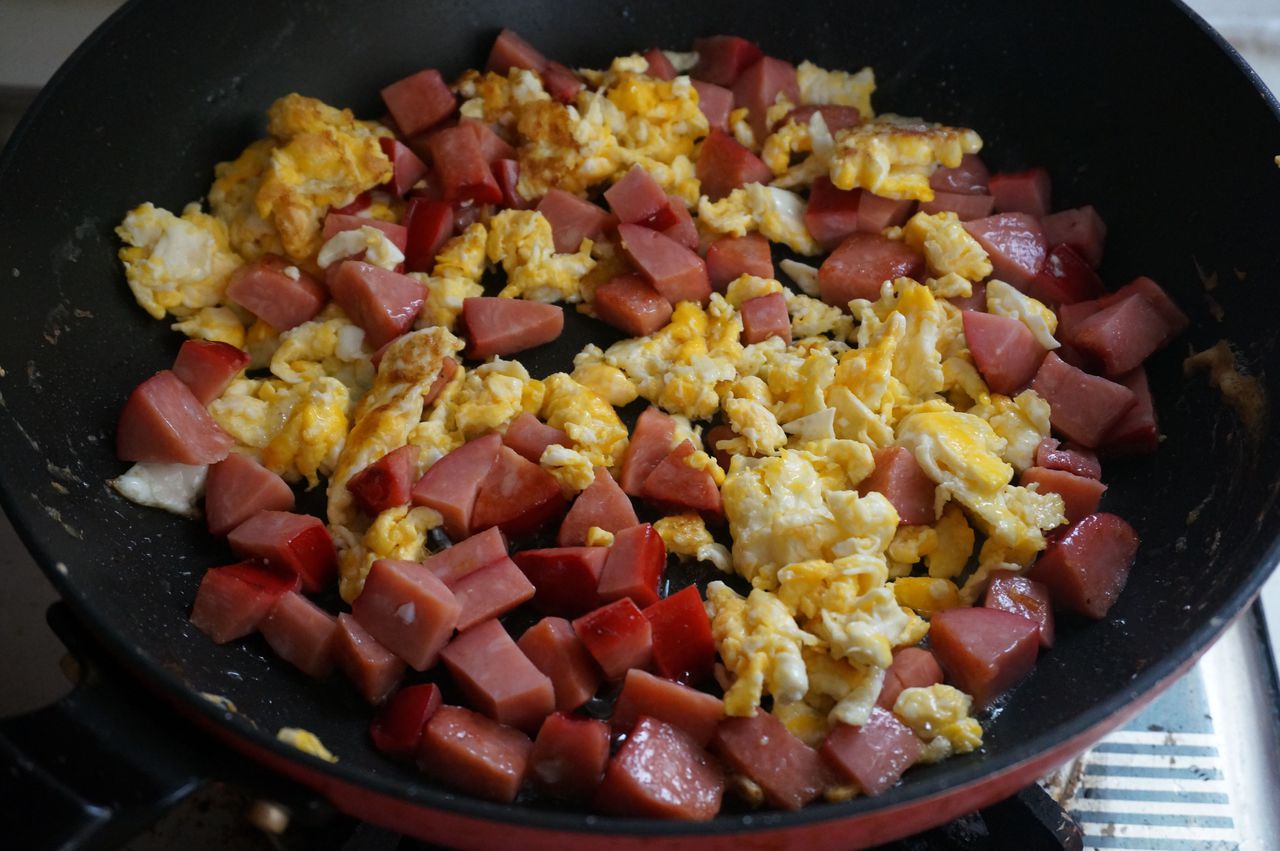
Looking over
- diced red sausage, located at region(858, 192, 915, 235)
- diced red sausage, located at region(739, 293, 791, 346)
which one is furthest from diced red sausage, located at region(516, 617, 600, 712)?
diced red sausage, located at region(858, 192, 915, 235)

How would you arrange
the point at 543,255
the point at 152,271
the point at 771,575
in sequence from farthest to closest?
the point at 543,255, the point at 152,271, the point at 771,575

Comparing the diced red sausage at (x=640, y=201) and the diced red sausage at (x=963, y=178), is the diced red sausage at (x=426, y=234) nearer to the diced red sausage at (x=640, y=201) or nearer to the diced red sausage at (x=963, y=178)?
the diced red sausage at (x=640, y=201)

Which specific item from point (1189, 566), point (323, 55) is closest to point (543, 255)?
point (323, 55)

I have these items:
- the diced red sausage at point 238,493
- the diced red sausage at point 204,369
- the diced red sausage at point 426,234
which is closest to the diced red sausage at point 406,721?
the diced red sausage at point 238,493

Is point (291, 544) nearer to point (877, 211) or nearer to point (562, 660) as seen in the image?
point (562, 660)

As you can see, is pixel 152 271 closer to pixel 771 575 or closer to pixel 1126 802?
pixel 771 575

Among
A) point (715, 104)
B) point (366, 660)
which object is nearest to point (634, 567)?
point (366, 660)

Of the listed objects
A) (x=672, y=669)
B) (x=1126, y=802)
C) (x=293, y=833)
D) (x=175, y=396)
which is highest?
(x=175, y=396)
